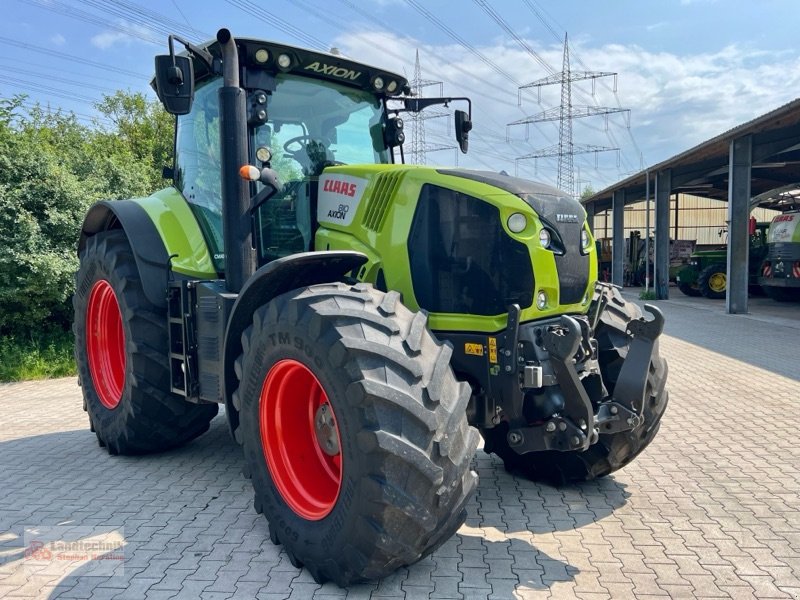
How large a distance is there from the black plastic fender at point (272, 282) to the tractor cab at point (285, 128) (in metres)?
0.64

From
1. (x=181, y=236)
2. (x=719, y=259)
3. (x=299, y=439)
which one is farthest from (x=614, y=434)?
(x=719, y=259)

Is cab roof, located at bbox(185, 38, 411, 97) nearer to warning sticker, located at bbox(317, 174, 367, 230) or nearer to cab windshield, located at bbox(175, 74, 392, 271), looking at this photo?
cab windshield, located at bbox(175, 74, 392, 271)

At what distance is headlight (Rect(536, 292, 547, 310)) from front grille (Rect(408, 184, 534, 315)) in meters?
0.05

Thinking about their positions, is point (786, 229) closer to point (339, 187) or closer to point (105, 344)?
point (339, 187)

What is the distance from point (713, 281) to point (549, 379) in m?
19.2

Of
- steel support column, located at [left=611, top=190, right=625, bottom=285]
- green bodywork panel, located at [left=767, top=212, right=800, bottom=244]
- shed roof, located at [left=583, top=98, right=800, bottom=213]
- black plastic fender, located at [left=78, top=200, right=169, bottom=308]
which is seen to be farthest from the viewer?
steel support column, located at [left=611, top=190, right=625, bottom=285]

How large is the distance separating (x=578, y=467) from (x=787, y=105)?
10.8 meters

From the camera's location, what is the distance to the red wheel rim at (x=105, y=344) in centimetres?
519

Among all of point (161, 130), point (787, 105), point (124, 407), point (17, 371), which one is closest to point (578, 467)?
point (124, 407)

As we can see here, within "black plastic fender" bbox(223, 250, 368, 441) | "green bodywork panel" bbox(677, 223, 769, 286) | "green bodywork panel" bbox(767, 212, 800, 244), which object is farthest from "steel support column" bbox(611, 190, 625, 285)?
"black plastic fender" bbox(223, 250, 368, 441)

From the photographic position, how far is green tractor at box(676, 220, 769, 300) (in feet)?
64.8

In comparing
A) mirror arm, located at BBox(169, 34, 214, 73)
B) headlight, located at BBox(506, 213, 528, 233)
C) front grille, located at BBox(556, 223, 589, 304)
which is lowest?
front grille, located at BBox(556, 223, 589, 304)

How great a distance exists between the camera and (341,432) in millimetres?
2768

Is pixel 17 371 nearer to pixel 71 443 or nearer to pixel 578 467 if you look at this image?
pixel 71 443
